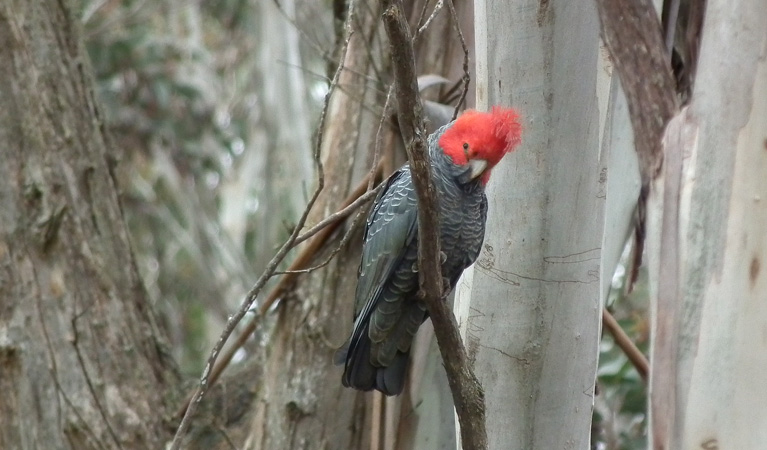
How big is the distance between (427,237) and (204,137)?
8.08m

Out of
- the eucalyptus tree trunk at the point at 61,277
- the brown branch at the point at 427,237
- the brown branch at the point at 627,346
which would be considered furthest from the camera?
the eucalyptus tree trunk at the point at 61,277

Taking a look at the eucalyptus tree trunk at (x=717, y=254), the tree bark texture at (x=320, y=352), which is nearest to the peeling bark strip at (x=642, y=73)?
the eucalyptus tree trunk at (x=717, y=254)

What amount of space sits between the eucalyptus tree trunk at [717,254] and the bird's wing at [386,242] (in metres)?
0.83

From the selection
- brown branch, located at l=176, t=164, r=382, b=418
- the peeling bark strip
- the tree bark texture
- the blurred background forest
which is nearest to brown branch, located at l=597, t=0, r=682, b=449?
the peeling bark strip

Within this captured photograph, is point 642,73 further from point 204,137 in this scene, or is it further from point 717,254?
point 204,137

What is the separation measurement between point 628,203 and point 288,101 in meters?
6.22

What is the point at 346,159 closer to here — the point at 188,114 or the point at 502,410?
the point at 502,410

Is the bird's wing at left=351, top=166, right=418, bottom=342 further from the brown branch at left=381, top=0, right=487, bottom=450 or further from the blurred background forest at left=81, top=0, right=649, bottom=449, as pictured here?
Answer: the blurred background forest at left=81, top=0, right=649, bottom=449

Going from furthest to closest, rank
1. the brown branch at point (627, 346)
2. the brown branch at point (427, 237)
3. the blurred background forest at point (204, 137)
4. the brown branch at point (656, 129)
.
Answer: the blurred background forest at point (204, 137)
the brown branch at point (627, 346)
the brown branch at point (656, 129)
the brown branch at point (427, 237)

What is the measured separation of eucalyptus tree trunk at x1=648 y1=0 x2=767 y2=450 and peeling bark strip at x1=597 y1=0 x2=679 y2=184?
0.12 metres

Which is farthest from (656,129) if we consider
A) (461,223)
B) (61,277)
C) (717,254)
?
(61,277)

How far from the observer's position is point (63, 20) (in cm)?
391

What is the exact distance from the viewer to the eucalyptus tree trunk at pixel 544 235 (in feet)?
7.74

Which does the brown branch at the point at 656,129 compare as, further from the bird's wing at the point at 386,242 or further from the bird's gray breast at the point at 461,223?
the bird's wing at the point at 386,242
